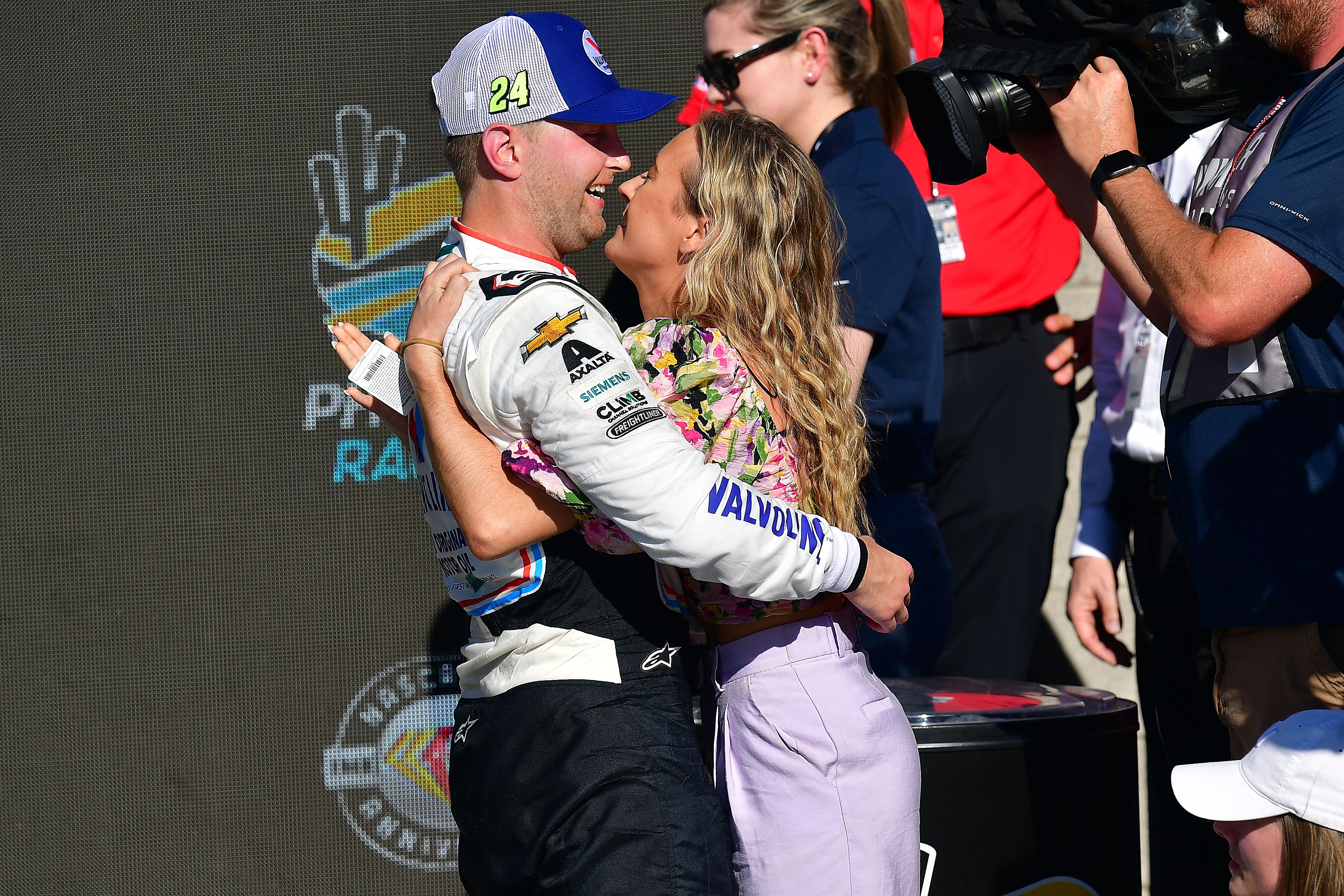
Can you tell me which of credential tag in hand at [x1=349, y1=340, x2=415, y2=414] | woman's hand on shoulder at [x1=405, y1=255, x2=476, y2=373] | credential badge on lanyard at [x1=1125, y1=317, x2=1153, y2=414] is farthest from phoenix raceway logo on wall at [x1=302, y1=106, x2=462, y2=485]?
credential badge on lanyard at [x1=1125, y1=317, x2=1153, y2=414]

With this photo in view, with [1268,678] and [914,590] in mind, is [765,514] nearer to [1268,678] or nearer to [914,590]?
[1268,678]

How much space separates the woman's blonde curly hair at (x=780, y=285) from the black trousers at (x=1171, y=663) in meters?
1.11

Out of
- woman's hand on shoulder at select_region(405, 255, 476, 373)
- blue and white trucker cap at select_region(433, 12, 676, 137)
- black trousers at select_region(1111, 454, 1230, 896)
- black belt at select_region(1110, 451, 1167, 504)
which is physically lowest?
black trousers at select_region(1111, 454, 1230, 896)

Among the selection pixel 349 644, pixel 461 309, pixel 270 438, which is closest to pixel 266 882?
pixel 349 644

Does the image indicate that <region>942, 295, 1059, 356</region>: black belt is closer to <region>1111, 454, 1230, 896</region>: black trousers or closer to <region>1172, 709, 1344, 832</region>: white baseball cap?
<region>1111, 454, 1230, 896</region>: black trousers

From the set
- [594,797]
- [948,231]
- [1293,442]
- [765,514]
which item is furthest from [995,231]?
[594,797]

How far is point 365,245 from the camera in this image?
8.08 ft

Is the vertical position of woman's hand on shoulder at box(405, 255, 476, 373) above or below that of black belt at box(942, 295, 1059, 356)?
above

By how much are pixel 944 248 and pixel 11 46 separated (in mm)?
2134

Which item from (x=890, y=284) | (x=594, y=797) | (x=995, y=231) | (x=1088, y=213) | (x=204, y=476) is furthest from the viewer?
(x=995, y=231)

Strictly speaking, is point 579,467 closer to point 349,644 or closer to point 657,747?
point 657,747

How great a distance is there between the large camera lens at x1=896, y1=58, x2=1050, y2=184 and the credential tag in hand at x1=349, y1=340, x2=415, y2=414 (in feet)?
2.72

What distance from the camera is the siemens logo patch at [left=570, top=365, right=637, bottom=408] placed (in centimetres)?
130

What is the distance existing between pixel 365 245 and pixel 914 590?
4.54ft
